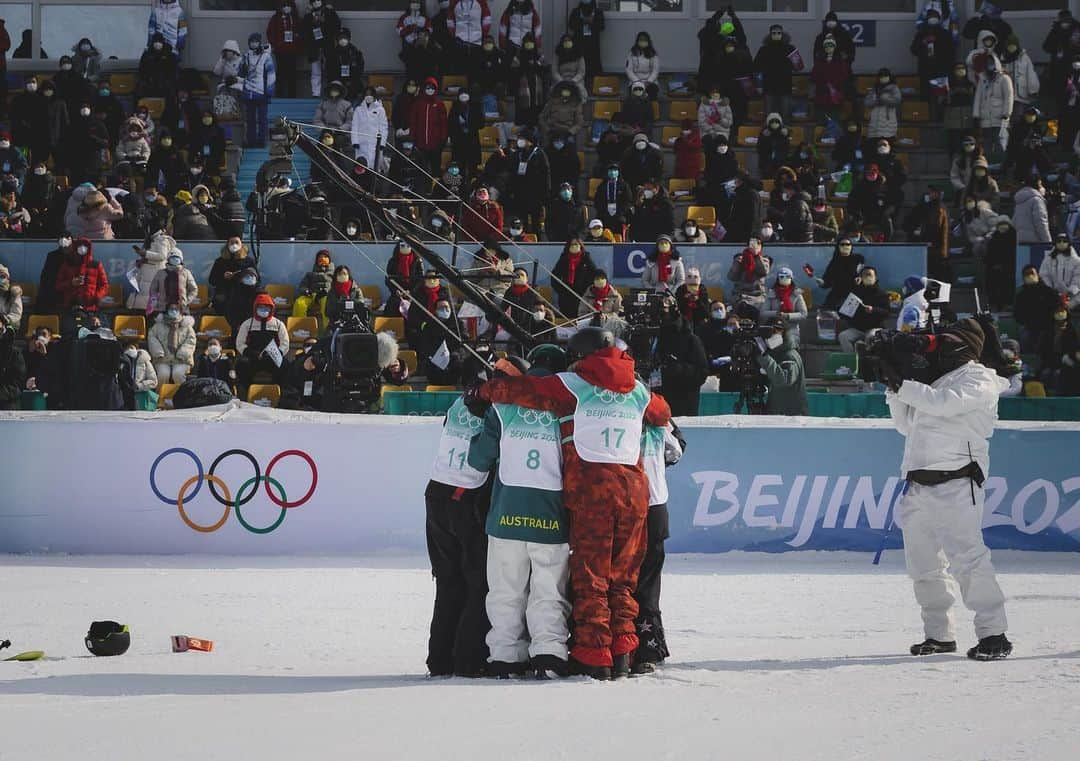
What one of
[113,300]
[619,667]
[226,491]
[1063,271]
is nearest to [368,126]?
[113,300]

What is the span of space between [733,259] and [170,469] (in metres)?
8.40

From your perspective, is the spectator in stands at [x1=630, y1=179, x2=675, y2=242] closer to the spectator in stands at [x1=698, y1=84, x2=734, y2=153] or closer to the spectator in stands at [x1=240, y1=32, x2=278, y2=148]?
the spectator in stands at [x1=698, y1=84, x2=734, y2=153]

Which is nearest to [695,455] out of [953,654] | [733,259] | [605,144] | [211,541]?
[211,541]

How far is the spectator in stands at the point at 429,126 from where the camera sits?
74.8 feet

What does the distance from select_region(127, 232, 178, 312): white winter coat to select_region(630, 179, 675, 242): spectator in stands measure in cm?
575

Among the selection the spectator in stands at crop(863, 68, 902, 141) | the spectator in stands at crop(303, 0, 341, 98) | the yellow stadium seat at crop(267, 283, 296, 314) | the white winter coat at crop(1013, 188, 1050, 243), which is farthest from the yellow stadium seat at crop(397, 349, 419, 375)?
the spectator in stands at crop(863, 68, 902, 141)

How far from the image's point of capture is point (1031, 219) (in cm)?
2064

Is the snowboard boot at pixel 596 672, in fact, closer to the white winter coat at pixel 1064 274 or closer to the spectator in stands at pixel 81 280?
the spectator in stands at pixel 81 280

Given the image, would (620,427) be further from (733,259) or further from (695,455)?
(733,259)

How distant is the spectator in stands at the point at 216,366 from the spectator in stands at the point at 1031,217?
32.5ft

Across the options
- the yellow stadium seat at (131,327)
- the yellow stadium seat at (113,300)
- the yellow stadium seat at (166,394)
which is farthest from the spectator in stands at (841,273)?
the yellow stadium seat at (113,300)

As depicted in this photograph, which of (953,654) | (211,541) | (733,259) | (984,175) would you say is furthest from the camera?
(984,175)

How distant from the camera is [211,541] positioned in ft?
43.8

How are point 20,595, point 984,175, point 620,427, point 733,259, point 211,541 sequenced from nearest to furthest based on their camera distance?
1. point 620,427
2. point 20,595
3. point 211,541
4. point 733,259
5. point 984,175
